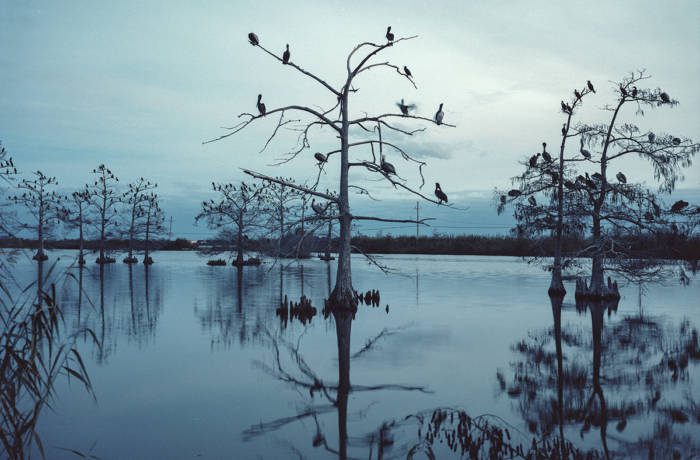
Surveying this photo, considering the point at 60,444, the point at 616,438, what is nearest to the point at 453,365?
the point at 616,438

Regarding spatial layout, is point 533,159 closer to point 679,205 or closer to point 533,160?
point 533,160

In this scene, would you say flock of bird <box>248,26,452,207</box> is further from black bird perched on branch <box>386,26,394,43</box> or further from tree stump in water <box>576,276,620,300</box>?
tree stump in water <box>576,276,620,300</box>

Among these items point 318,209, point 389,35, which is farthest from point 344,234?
point 389,35

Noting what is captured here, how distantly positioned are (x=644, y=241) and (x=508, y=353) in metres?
11.2

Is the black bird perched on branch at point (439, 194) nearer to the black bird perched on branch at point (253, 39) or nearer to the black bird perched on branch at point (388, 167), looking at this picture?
the black bird perched on branch at point (388, 167)

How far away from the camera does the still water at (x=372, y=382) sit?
6852 millimetres

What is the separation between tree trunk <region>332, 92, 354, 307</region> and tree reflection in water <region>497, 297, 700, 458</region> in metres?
6.12

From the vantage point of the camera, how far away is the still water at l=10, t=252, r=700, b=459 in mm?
6852

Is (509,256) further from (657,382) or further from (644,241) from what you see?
(657,382)

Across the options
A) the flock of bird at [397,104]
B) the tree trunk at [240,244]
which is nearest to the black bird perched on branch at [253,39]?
the flock of bird at [397,104]

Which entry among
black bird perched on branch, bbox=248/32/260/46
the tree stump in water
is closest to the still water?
the tree stump in water

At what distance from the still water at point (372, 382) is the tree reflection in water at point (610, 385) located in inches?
1.4

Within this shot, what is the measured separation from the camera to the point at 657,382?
9930 millimetres

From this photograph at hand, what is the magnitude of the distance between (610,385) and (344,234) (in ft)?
34.9
